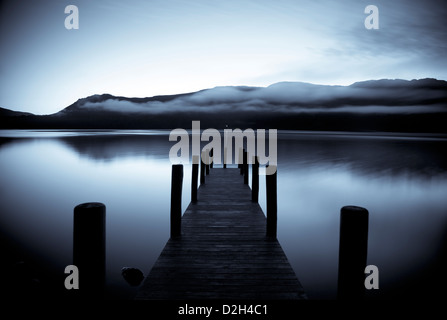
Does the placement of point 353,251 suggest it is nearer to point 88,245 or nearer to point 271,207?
point 88,245

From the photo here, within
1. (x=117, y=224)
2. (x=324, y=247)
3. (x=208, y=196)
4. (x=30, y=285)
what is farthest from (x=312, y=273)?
(x=117, y=224)

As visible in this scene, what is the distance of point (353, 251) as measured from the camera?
2.94 metres

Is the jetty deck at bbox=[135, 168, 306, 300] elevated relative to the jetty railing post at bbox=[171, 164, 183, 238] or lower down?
lower down

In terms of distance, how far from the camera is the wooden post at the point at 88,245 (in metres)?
2.79

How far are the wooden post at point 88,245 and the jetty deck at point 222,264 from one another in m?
0.82

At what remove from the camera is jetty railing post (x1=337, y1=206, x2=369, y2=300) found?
2.92 m

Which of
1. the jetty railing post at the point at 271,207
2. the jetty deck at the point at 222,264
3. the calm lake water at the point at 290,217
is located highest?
the jetty railing post at the point at 271,207

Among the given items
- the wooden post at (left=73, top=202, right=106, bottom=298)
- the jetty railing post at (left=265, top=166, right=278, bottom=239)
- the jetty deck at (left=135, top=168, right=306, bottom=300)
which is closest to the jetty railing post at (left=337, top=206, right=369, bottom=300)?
the jetty deck at (left=135, top=168, right=306, bottom=300)

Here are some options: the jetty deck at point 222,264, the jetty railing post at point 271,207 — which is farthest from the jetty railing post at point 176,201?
the jetty railing post at point 271,207

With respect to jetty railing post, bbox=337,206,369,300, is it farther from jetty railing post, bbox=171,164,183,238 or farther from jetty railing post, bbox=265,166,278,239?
jetty railing post, bbox=171,164,183,238

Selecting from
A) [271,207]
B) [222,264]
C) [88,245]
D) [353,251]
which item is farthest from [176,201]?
[353,251]

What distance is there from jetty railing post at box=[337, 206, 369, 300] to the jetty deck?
2.51ft

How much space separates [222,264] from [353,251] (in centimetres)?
209

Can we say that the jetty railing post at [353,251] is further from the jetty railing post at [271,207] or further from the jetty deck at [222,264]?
the jetty railing post at [271,207]
